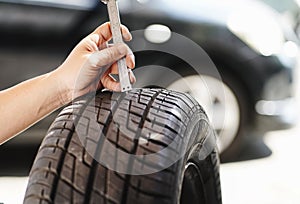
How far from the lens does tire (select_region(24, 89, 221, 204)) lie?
2.79 ft

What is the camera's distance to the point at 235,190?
2738mm

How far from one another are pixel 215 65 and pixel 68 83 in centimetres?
208

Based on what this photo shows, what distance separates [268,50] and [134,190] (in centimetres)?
255

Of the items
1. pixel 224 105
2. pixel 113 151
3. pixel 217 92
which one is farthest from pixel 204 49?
pixel 113 151

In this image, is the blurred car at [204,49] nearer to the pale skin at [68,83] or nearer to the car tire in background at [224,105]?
the car tire in background at [224,105]

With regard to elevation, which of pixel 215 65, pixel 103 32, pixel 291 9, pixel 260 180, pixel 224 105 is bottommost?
pixel 103 32

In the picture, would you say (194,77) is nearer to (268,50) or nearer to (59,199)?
(268,50)

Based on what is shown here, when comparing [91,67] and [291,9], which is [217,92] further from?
[291,9]

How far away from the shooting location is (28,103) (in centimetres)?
127

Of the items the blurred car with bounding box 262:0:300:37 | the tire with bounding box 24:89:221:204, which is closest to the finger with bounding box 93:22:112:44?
the tire with bounding box 24:89:221:204

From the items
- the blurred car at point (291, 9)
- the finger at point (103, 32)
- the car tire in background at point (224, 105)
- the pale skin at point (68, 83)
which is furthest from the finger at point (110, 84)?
the blurred car at point (291, 9)

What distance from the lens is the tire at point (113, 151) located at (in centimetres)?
85

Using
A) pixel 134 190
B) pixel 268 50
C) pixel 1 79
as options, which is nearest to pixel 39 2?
pixel 1 79

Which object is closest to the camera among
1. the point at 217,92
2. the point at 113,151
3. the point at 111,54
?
the point at 113,151
